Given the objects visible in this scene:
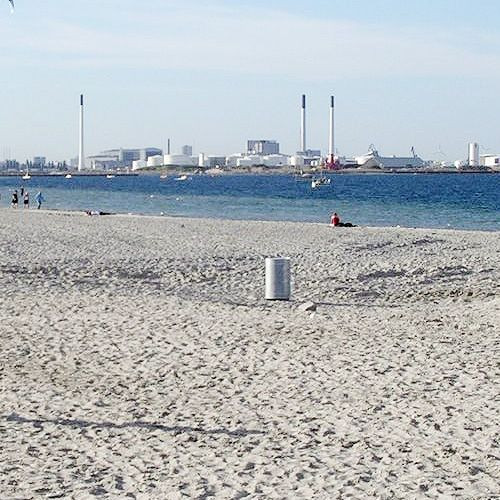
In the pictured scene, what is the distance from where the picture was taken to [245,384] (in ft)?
33.2

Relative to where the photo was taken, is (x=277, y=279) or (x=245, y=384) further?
(x=277, y=279)

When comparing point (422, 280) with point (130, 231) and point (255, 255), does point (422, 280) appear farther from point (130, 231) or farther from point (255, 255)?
point (130, 231)

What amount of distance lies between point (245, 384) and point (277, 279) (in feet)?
20.0

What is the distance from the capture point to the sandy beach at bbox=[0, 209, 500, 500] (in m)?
7.27

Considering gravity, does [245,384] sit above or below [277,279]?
below

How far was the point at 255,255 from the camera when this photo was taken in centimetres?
2419

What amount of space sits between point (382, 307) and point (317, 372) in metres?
5.38

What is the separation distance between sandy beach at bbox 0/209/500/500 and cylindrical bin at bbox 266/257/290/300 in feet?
1.38

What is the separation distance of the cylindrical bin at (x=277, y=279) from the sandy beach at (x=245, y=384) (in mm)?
421

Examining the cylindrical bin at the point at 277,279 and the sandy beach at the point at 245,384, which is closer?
the sandy beach at the point at 245,384

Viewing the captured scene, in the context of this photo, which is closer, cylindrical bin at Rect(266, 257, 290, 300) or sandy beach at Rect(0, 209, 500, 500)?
sandy beach at Rect(0, 209, 500, 500)

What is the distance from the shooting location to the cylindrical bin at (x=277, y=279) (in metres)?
16.1

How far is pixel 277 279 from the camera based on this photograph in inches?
635

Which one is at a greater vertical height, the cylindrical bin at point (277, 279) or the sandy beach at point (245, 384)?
the cylindrical bin at point (277, 279)
